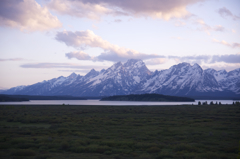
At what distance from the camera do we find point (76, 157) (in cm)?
2150

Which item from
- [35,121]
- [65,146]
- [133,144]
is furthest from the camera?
[35,121]

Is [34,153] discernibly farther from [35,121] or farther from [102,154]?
[35,121]

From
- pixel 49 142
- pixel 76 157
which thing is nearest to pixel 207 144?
pixel 76 157

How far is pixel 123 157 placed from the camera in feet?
72.0

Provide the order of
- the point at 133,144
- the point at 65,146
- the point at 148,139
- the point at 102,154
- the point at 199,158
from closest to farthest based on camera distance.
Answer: the point at 199,158 → the point at 102,154 → the point at 65,146 → the point at 133,144 → the point at 148,139

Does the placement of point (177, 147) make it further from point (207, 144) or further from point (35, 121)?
point (35, 121)

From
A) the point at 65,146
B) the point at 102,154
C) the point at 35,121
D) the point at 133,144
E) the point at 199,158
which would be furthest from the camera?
the point at 35,121

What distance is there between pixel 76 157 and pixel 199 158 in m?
11.2

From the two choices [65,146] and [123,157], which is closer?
[123,157]

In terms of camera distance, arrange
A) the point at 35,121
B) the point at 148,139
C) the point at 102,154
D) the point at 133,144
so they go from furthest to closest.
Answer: the point at 35,121, the point at 148,139, the point at 133,144, the point at 102,154

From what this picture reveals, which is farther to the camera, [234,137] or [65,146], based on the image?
[234,137]

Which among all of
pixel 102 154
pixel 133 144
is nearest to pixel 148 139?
pixel 133 144

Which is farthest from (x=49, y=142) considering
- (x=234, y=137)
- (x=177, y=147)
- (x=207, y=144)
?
(x=234, y=137)

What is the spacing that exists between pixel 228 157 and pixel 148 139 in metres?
11.9
